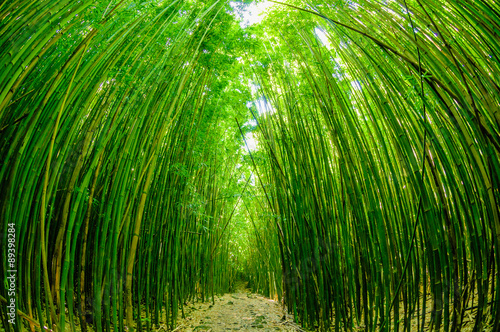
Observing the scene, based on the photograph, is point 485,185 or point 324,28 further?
point 324,28

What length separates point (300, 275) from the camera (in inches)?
96.0

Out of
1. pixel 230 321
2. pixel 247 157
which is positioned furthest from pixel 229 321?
pixel 247 157

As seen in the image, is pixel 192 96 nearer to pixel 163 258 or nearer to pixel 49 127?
pixel 49 127

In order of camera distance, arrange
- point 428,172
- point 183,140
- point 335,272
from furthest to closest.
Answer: point 183,140, point 335,272, point 428,172

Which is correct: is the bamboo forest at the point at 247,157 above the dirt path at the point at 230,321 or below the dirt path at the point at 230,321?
above

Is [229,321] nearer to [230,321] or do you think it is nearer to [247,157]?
[230,321]

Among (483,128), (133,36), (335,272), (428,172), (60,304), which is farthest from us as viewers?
(335,272)

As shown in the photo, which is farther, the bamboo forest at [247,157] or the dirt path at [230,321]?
the dirt path at [230,321]

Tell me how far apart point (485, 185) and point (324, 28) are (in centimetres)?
175

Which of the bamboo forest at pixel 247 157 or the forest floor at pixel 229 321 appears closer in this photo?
the bamboo forest at pixel 247 157

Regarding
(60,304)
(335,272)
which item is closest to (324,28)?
(335,272)

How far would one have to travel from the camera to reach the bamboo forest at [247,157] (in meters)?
1.09

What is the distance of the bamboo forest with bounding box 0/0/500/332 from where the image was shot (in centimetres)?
109

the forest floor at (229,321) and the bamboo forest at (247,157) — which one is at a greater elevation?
the bamboo forest at (247,157)
